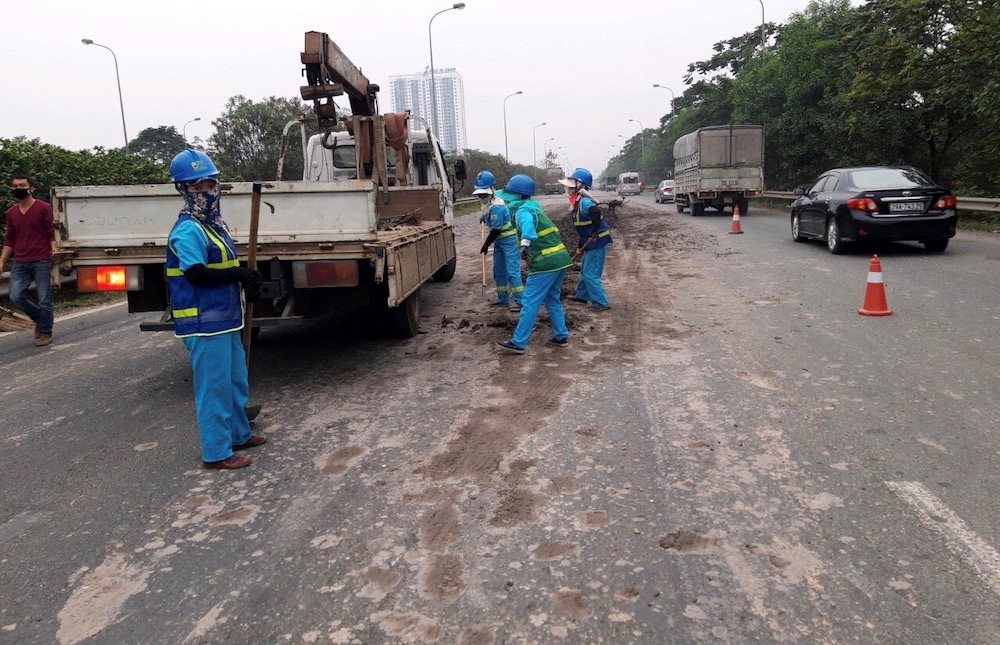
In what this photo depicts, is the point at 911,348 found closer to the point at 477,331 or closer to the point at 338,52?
the point at 477,331

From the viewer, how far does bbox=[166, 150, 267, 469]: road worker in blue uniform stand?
4.03m

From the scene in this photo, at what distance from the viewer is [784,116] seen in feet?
87.6

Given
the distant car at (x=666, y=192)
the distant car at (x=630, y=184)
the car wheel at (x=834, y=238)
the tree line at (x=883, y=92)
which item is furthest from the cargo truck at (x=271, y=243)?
the distant car at (x=630, y=184)

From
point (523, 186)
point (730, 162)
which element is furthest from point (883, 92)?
point (523, 186)

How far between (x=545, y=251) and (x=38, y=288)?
209 inches

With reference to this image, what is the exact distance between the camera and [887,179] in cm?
1229

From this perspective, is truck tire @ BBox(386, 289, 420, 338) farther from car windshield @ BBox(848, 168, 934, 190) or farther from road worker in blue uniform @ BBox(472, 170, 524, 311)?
car windshield @ BBox(848, 168, 934, 190)

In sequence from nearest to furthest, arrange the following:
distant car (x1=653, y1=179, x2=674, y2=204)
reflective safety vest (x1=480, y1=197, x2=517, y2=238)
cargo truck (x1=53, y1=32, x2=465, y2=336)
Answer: cargo truck (x1=53, y1=32, x2=465, y2=336), reflective safety vest (x1=480, y1=197, x2=517, y2=238), distant car (x1=653, y1=179, x2=674, y2=204)

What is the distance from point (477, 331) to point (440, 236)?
1259 mm

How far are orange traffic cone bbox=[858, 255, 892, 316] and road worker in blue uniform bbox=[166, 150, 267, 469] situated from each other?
6119 millimetres

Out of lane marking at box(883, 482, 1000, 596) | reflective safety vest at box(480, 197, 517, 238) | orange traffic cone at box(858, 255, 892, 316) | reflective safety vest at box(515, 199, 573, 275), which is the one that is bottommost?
lane marking at box(883, 482, 1000, 596)

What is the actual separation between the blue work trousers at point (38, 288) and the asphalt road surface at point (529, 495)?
3.30ft

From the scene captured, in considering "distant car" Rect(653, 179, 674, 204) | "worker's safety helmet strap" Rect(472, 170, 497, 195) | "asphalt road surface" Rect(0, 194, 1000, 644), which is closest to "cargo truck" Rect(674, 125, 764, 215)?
"distant car" Rect(653, 179, 674, 204)

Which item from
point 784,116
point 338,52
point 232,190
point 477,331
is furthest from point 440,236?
point 784,116
